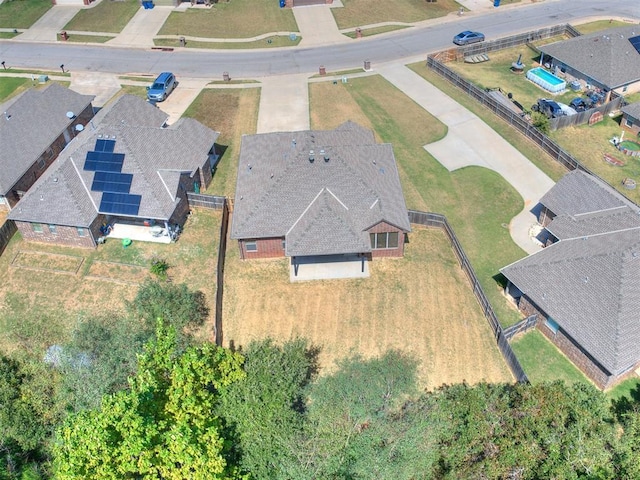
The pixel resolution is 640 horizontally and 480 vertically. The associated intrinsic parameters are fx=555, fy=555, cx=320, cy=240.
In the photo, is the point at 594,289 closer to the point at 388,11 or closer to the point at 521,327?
the point at 521,327

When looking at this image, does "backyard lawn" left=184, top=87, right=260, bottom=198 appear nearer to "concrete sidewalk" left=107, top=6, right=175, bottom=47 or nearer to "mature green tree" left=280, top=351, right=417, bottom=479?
"concrete sidewalk" left=107, top=6, right=175, bottom=47

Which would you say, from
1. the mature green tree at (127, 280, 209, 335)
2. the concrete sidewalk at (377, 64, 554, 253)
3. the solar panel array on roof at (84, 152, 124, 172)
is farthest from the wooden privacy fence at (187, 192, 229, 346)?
the concrete sidewalk at (377, 64, 554, 253)

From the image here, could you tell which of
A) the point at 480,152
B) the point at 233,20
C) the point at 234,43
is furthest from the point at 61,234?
the point at 233,20

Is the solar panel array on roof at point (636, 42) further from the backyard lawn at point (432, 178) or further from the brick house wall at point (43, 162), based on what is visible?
the brick house wall at point (43, 162)

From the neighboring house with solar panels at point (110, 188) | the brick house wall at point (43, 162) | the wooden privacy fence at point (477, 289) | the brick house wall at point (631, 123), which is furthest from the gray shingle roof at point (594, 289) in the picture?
the brick house wall at point (43, 162)

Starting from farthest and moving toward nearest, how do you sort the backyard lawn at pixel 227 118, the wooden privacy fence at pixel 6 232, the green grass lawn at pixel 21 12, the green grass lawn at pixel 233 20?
the green grass lawn at pixel 21 12 < the green grass lawn at pixel 233 20 < the backyard lawn at pixel 227 118 < the wooden privacy fence at pixel 6 232

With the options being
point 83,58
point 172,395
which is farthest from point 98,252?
point 83,58
